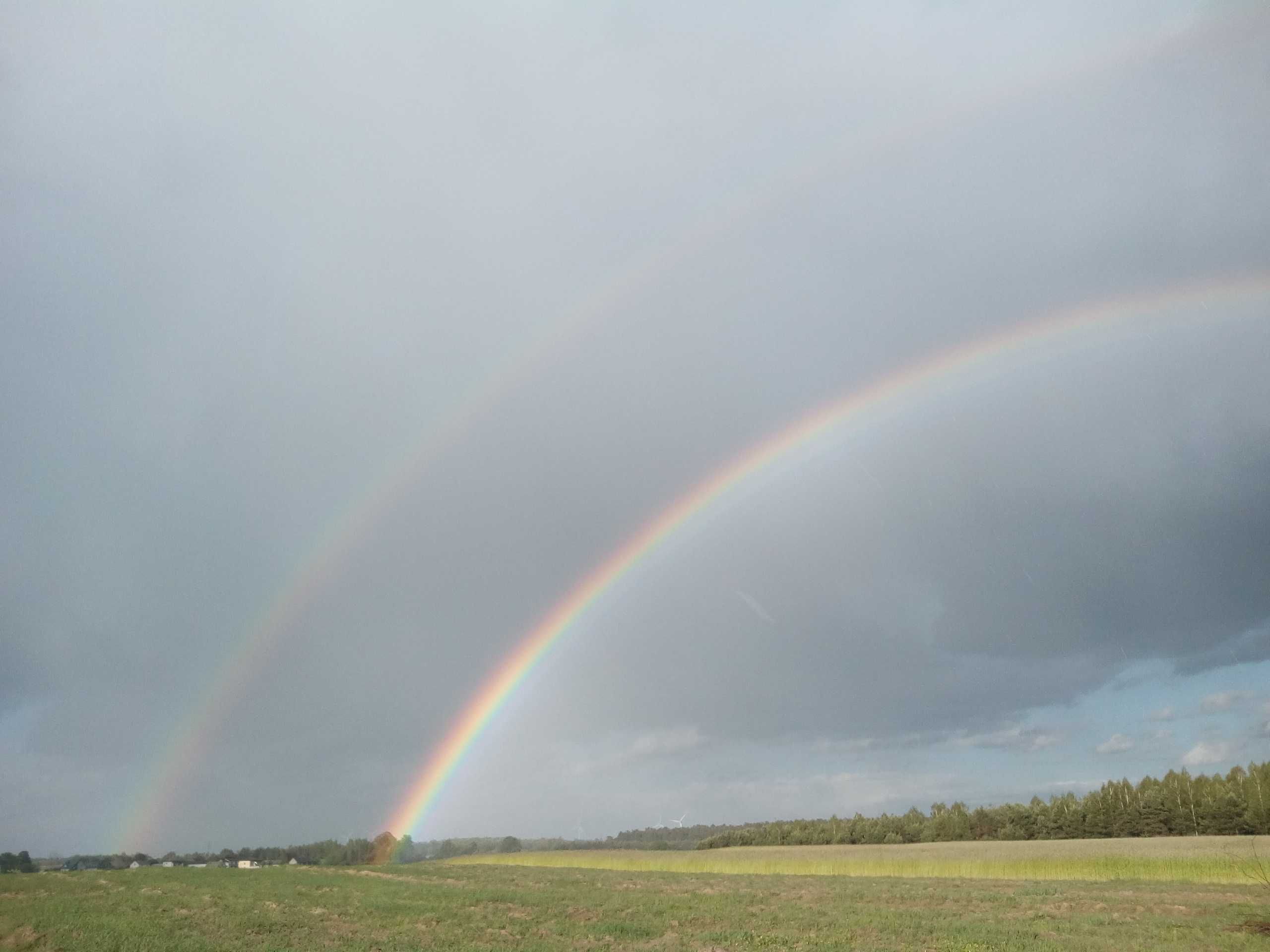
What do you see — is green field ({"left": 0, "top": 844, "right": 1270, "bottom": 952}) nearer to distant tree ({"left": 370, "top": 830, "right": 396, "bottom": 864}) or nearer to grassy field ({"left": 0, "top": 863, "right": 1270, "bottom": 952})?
grassy field ({"left": 0, "top": 863, "right": 1270, "bottom": 952})

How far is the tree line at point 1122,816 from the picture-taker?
68812mm

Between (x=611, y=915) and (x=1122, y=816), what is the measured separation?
62.4 m

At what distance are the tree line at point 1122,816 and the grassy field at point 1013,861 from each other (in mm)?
6253

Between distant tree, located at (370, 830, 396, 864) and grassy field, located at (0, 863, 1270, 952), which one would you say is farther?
distant tree, located at (370, 830, 396, 864)

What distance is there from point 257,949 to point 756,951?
13289 mm

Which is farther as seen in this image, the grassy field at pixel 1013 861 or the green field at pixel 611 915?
the grassy field at pixel 1013 861

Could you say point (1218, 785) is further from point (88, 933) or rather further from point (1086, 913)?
point (88, 933)

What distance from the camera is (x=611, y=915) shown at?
32.7 meters

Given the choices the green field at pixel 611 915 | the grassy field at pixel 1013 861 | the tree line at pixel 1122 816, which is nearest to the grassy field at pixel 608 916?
the green field at pixel 611 915

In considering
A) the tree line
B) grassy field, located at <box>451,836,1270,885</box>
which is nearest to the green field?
grassy field, located at <box>451,836,1270,885</box>

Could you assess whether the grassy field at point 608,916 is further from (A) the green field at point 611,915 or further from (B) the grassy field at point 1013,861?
(B) the grassy field at point 1013,861

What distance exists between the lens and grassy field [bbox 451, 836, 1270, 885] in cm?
5025

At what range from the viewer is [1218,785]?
74312 mm

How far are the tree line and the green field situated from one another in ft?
99.4
